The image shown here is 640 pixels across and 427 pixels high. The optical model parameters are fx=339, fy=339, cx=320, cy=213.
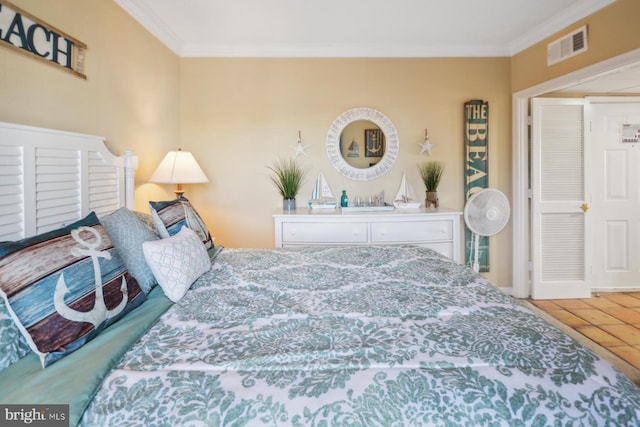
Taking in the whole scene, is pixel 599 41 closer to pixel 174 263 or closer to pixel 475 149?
pixel 475 149

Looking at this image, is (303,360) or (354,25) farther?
(354,25)

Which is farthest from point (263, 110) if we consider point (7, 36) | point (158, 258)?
point (158, 258)

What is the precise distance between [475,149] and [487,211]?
2.76ft

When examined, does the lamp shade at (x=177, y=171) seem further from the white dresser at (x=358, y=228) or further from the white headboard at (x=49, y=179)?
the white dresser at (x=358, y=228)

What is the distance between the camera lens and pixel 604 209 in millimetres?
3766

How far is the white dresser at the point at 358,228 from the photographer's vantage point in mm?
3076

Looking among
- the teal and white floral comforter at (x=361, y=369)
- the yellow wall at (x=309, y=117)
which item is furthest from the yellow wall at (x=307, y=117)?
the teal and white floral comforter at (x=361, y=369)

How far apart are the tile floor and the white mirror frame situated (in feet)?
6.84

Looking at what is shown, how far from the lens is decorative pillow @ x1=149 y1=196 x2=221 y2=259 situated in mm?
1799

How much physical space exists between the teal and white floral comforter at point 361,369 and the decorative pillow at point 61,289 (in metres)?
0.19

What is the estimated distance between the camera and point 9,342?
96cm

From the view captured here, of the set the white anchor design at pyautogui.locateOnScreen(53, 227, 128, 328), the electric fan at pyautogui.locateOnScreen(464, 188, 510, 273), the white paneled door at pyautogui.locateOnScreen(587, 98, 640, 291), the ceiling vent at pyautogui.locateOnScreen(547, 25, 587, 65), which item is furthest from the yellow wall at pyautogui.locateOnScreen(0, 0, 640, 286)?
the white anchor design at pyautogui.locateOnScreen(53, 227, 128, 328)

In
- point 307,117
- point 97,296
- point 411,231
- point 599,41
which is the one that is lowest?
point 97,296

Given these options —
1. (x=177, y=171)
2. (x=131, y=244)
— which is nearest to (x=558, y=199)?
(x=177, y=171)
